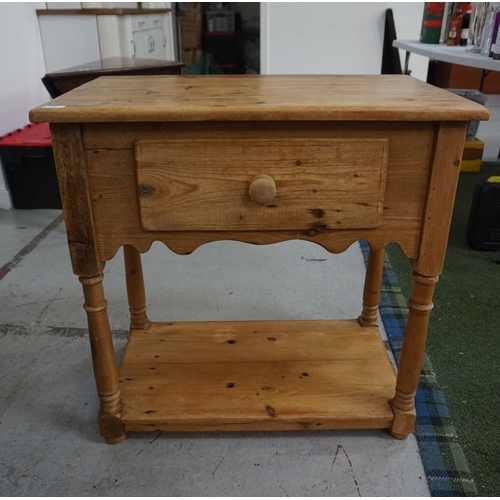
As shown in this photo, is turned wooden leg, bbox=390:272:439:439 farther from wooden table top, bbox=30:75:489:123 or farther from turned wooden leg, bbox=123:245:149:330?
turned wooden leg, bbox=123:245:149:330

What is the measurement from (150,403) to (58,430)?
0.20m

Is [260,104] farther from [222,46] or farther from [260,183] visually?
[222,46]

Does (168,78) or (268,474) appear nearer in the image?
(268,474)

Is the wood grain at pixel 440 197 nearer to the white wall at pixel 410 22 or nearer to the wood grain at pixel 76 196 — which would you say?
the wood grain at pixel 76 196

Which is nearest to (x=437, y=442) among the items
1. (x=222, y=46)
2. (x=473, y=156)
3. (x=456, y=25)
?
(x=473, y=156)

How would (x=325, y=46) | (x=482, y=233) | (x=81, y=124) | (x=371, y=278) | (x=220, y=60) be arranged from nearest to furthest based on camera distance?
(x=81, y=124), (x=371, y=278), (x=482, y=233), (x=325, y=46), (x=220, y=60)

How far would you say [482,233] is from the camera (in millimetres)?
1742

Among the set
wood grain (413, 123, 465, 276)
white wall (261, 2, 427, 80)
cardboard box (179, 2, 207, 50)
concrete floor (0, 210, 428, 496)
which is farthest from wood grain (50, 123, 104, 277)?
cardboard box (179, 2, 207, 50)

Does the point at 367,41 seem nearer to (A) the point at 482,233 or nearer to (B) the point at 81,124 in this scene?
(A) the point at 482,233

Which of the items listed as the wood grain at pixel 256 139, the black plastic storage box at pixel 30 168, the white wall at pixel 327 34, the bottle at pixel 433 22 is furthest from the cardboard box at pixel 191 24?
the wood grain at pixel 256 139

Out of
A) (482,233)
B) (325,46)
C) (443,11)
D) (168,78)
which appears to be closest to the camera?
(168,78)

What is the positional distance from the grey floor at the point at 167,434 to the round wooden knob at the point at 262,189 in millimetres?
509

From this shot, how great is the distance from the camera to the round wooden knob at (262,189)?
0.76m

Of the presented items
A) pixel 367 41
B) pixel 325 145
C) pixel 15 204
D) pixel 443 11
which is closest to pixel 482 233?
pixel 325 145
